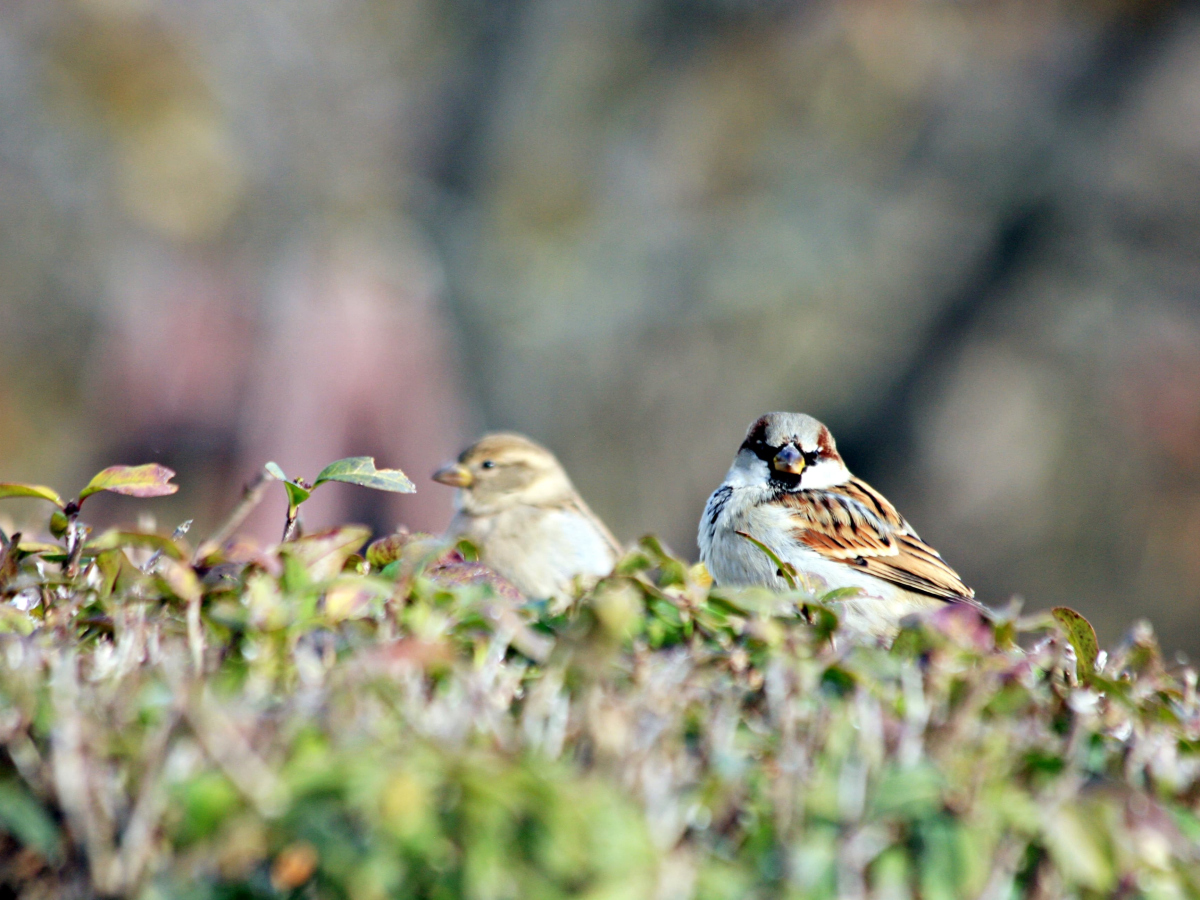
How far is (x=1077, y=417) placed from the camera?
810cm

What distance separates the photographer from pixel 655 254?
29.0 feet

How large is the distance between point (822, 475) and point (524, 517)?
0.91 m

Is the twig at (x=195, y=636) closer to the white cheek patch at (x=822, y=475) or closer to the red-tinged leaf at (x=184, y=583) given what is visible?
the red-tinged leaf at (x=184, y=583)

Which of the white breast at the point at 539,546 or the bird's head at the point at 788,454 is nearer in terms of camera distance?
the bird's head at the point at 788,454

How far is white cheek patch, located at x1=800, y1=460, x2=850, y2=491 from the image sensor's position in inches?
125

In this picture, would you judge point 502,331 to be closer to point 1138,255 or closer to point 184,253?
point 184,253

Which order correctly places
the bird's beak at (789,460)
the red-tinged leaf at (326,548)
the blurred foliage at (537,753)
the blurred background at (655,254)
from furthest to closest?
the blurred background at (655,254) < the bird's beak at (789,460) < the red-tinged leaf at (326,548) < the blurred foliage at (537,753)

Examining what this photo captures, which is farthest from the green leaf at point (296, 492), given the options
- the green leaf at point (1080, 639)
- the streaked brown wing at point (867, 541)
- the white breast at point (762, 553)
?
the streaked brown wing at point (867, 541)

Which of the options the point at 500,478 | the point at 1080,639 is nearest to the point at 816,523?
the point at 500,478

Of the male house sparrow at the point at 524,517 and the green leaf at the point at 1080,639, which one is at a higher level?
the male house sparrow at the point at 524,517

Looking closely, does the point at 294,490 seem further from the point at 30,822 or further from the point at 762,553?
the point at 762,553

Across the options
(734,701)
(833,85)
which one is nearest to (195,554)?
(734,701)

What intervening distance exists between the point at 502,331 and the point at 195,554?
24.7 ft

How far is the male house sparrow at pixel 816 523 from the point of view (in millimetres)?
2965
